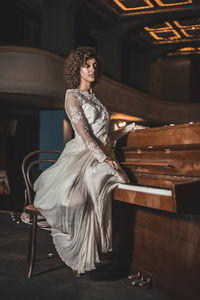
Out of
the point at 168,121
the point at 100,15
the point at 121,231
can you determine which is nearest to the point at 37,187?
the point at 121,231

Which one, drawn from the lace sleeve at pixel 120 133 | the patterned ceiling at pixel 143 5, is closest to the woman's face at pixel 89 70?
the lace sleeve at pixel 120 133

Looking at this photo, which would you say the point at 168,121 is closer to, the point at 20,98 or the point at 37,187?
the point at 20,98

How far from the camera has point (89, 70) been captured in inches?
121

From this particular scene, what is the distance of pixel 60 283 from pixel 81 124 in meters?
1.28

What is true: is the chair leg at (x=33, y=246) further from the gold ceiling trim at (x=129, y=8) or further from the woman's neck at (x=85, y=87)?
the gold ceiling trim at (x=129, y=8)

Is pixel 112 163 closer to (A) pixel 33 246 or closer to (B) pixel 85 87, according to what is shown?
(B) pixel 85 87

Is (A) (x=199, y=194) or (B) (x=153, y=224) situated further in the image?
(B) (x=153, y=224)

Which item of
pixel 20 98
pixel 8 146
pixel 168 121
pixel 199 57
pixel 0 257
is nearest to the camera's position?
pixel 0 257

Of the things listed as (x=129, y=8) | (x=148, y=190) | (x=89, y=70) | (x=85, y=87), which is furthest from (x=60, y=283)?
(x=129, y=8)

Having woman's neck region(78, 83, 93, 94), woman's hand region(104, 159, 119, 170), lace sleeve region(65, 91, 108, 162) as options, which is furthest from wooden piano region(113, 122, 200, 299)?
woman's neck region(78, 83, 93, 94)

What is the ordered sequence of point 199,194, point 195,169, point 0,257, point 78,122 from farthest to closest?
1. point 0,257
2. point 78,122
3. point 195,169
4. point 199,194

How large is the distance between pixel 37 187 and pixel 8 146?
1171 cm

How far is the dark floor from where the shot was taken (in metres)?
2.66

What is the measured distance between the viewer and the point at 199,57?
58.9 ft
